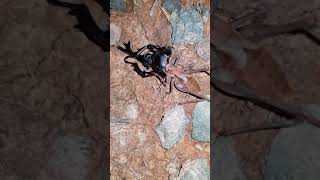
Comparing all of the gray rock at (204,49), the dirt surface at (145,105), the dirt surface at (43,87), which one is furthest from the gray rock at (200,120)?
the dirt surface at (43,87)

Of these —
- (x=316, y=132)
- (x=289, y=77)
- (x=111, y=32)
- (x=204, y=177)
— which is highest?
(x=111, y=32)

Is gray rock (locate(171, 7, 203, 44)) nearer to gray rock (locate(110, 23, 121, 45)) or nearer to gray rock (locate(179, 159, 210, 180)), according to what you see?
gray rock (locate(110, 23, 121, 45))

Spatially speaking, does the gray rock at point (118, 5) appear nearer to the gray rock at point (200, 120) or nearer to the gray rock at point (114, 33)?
the gray rock at point (114, 33)

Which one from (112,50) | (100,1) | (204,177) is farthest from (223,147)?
(100,1)

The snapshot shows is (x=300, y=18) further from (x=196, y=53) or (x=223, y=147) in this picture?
(x=223, y=147)

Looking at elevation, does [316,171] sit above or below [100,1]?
below

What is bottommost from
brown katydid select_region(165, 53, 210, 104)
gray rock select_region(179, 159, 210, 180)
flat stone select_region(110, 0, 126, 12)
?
gray rock select_region(179, 159, 210, 180)

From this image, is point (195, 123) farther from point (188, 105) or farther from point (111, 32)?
point (111, 32)

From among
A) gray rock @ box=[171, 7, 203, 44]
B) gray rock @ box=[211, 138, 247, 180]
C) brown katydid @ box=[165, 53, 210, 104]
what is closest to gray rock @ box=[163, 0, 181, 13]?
gray rock @ box=[171, 7, 203, 44]

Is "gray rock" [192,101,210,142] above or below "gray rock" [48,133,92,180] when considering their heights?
above
